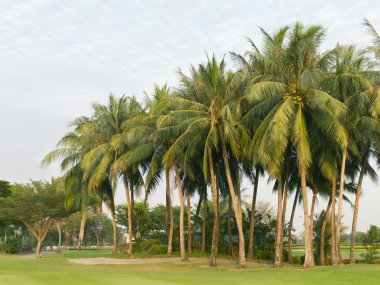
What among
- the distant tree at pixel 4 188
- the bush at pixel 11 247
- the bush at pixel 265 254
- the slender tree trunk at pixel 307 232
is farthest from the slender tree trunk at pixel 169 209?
the bush at pixel 11 247

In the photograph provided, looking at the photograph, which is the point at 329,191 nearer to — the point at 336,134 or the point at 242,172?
the point at 242,172

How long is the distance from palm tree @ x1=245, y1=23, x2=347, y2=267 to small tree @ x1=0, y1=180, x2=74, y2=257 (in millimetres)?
31256

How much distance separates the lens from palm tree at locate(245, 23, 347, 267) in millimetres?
24250

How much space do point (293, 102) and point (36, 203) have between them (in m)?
35.3

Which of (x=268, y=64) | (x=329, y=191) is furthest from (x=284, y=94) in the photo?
(x=329, y=191)

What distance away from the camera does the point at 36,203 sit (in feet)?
170

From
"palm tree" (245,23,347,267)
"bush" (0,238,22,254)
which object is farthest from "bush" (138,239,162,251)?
"bush" (0,238,22,254)

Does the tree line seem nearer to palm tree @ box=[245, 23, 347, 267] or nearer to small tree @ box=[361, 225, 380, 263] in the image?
palm tree @ box=[245, 23, 347, 267]

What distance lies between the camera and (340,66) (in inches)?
1077

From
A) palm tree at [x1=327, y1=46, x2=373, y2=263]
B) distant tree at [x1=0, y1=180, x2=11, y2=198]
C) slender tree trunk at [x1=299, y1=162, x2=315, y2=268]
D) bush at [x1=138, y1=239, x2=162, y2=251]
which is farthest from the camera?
distant tree at [x1=0, y1=180, x2=11, y2=198]

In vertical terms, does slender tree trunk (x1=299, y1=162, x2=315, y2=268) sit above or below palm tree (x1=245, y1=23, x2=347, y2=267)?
below

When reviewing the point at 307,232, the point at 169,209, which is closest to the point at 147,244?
the point at 169,209

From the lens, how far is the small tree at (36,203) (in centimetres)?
5172

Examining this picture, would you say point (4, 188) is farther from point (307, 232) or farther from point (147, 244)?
point (307, 232)
